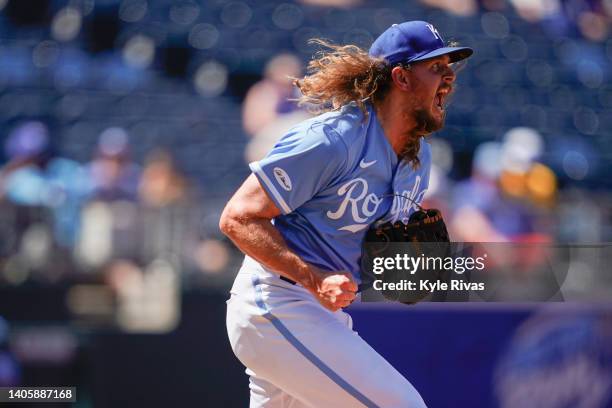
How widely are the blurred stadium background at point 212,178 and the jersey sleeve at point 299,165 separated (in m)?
1.80

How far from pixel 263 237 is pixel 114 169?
2.74 m

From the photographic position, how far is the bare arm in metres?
2.37

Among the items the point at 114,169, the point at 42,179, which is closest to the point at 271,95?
the point at 114,169

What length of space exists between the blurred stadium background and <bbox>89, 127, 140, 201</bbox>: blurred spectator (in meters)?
0.01

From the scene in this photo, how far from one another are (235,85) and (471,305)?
2.19 meters

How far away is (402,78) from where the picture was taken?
2.65m

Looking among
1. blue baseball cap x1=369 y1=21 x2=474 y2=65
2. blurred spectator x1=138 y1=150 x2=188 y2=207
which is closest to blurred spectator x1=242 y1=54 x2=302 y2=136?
blurred spectator x1=138 y1=150 x2=188 y2=207

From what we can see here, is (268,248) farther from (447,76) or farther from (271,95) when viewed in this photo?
(271,95)

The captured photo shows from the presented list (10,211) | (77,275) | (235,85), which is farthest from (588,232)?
(10,211)

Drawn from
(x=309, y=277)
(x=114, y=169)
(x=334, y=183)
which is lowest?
(x=114, y=169)

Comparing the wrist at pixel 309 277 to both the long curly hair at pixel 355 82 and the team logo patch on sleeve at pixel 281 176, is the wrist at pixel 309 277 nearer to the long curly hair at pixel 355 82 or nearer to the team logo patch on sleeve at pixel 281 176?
the team logo patch on sleeve at pixel 281 176

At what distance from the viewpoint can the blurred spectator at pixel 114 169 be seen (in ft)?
15.7

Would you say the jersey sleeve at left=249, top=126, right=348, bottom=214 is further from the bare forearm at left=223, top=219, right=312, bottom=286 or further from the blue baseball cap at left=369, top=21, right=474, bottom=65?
the blue baseball cap at left=369, top=21, right=474, bottom=65

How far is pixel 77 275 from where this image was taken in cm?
438
